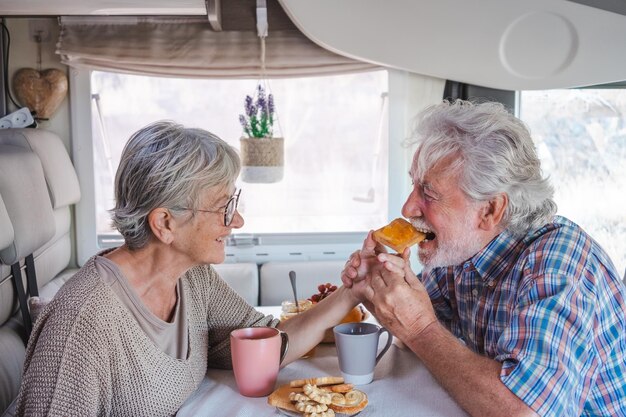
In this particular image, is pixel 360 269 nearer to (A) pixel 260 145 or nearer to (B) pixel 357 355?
(B) pixel 357 355

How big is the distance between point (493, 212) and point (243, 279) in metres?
1.90

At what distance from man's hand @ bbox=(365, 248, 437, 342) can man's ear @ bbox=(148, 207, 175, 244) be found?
18.1 inches

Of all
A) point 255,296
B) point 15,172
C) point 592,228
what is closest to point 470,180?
point 15,172

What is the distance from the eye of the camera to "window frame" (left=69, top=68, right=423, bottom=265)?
344 cm

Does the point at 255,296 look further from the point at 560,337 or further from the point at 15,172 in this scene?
the point at 560,337

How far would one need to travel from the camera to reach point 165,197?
1.43 meters

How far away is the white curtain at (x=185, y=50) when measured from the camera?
10.9 feet

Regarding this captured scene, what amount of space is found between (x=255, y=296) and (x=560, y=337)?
2171mm

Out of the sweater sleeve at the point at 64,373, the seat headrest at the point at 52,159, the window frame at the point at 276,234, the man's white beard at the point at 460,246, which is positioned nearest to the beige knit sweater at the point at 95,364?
the sweater sleeve at the point at 64,373

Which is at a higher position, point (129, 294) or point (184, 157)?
point (184, 157)

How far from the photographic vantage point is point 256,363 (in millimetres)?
1385

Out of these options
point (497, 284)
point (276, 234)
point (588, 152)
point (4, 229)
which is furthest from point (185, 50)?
point (497, 284)

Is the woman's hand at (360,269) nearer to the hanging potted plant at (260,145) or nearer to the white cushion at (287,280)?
the hanging potted plant at (260,145)

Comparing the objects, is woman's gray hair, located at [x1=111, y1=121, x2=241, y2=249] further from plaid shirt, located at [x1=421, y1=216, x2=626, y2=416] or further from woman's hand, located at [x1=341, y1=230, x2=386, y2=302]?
plaid shirt, located at [x1=421, y1=216, x2=626, y2=416]
